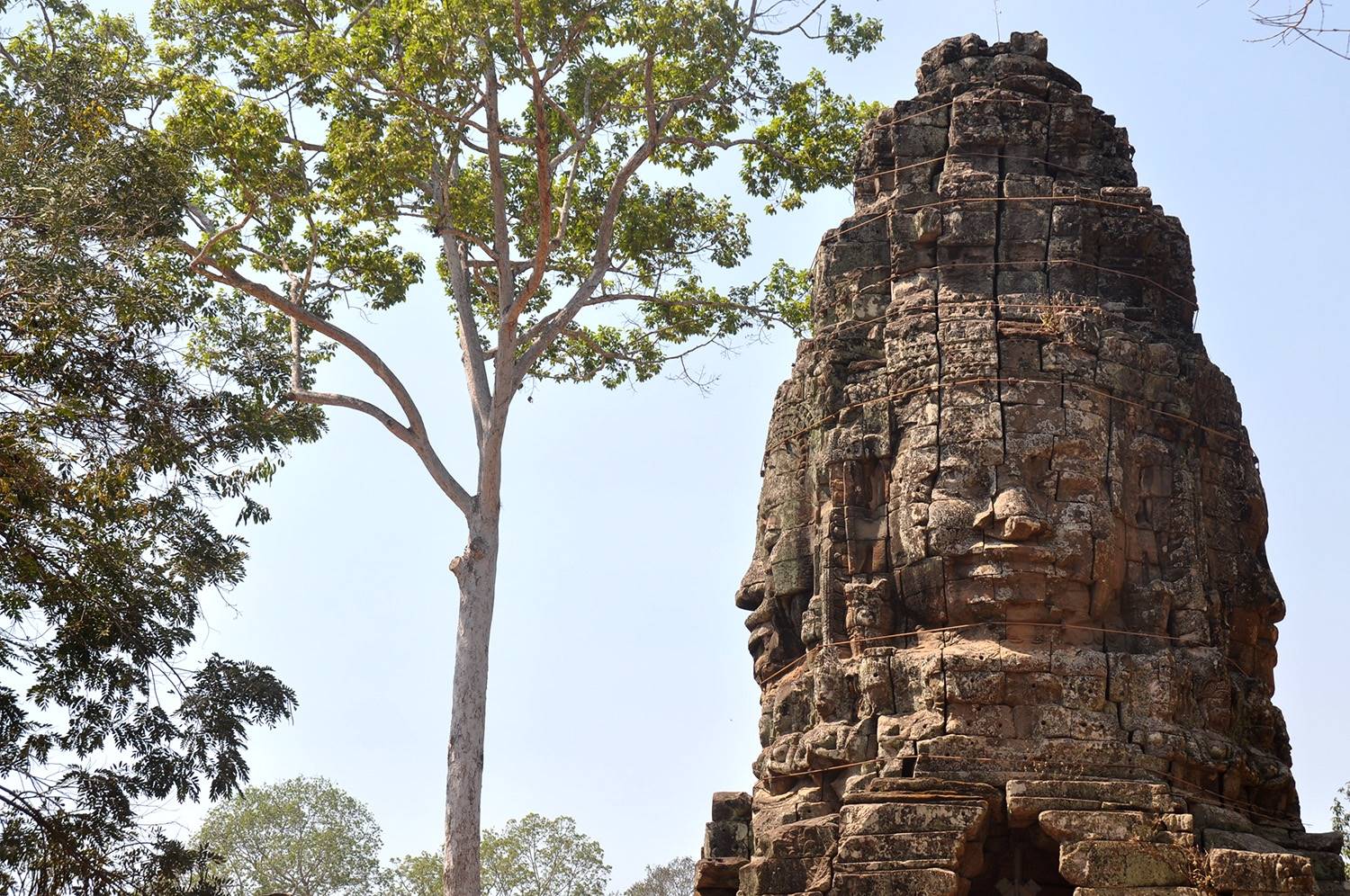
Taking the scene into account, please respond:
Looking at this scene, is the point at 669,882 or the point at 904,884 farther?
the point at 669,882

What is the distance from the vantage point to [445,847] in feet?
51.6

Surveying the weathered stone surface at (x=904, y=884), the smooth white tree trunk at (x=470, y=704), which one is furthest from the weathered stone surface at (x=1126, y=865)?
the smooth white tree trunk at (x=470, y=704)

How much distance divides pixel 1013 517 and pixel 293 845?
25.0 meters

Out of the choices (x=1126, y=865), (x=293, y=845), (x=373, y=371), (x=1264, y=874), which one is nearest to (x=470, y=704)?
Result: (x=373, y=371)

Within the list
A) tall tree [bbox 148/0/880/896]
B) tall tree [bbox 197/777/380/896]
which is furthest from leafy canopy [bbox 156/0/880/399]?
tall tree [bbox 197/777/380/896]

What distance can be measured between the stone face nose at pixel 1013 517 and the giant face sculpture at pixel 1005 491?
0.05 ft

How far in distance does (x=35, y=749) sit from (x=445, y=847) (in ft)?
19.8

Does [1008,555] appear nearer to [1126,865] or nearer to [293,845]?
[1126,865]

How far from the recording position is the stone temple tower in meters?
10.9

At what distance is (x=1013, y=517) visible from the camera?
38.5ft

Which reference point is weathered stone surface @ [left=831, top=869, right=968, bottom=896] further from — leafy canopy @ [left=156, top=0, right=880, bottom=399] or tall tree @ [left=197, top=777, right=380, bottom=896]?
tall tree @ [left=197, top=777, right=380, bottom=896]

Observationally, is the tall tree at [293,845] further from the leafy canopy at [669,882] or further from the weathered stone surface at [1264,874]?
the weathered stone surface at [1264,874]

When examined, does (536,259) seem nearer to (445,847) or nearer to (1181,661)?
(445,847)

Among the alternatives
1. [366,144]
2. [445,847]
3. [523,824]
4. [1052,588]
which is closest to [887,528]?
[1052,588]
